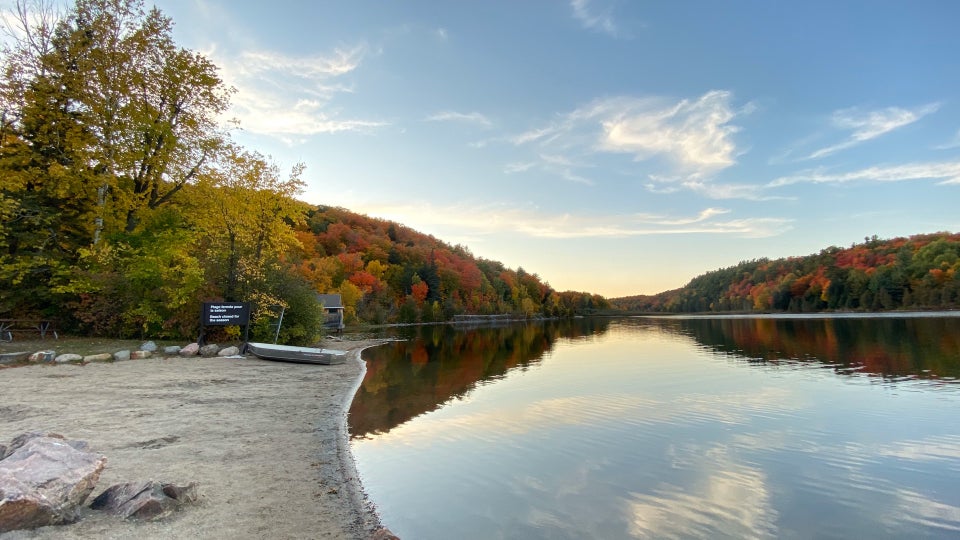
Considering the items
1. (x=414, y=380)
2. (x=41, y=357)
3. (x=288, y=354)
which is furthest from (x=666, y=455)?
(x=41, y=357)

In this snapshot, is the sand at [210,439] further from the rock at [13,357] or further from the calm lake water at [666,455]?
the rock at [13,357]

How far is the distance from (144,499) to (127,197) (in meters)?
23.8

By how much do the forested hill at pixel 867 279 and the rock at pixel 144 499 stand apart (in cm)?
12703

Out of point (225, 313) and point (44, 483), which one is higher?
point (225, 313)

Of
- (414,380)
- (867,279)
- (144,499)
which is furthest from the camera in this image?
(867,279)

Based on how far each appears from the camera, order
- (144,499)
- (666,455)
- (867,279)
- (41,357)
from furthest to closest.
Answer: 1. (867,279)
2. (41,357)
3. (666,455)
4. (144,499)

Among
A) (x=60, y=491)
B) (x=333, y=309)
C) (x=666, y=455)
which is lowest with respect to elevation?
(x=666, y=455)

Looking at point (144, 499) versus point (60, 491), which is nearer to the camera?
point (60, 491)

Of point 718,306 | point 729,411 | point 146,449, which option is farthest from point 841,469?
point 718,306

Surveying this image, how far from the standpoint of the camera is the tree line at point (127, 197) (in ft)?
71.9

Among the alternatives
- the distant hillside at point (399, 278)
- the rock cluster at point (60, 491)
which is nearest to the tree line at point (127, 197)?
the rock cluster at point (60, 491)

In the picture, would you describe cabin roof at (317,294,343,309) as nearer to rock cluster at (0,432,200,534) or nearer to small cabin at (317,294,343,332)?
small cabin at (317,294,343,332)

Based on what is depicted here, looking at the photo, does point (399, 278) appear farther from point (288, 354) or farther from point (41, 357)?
point (41, 357)

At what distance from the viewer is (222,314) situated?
70.5 feet
